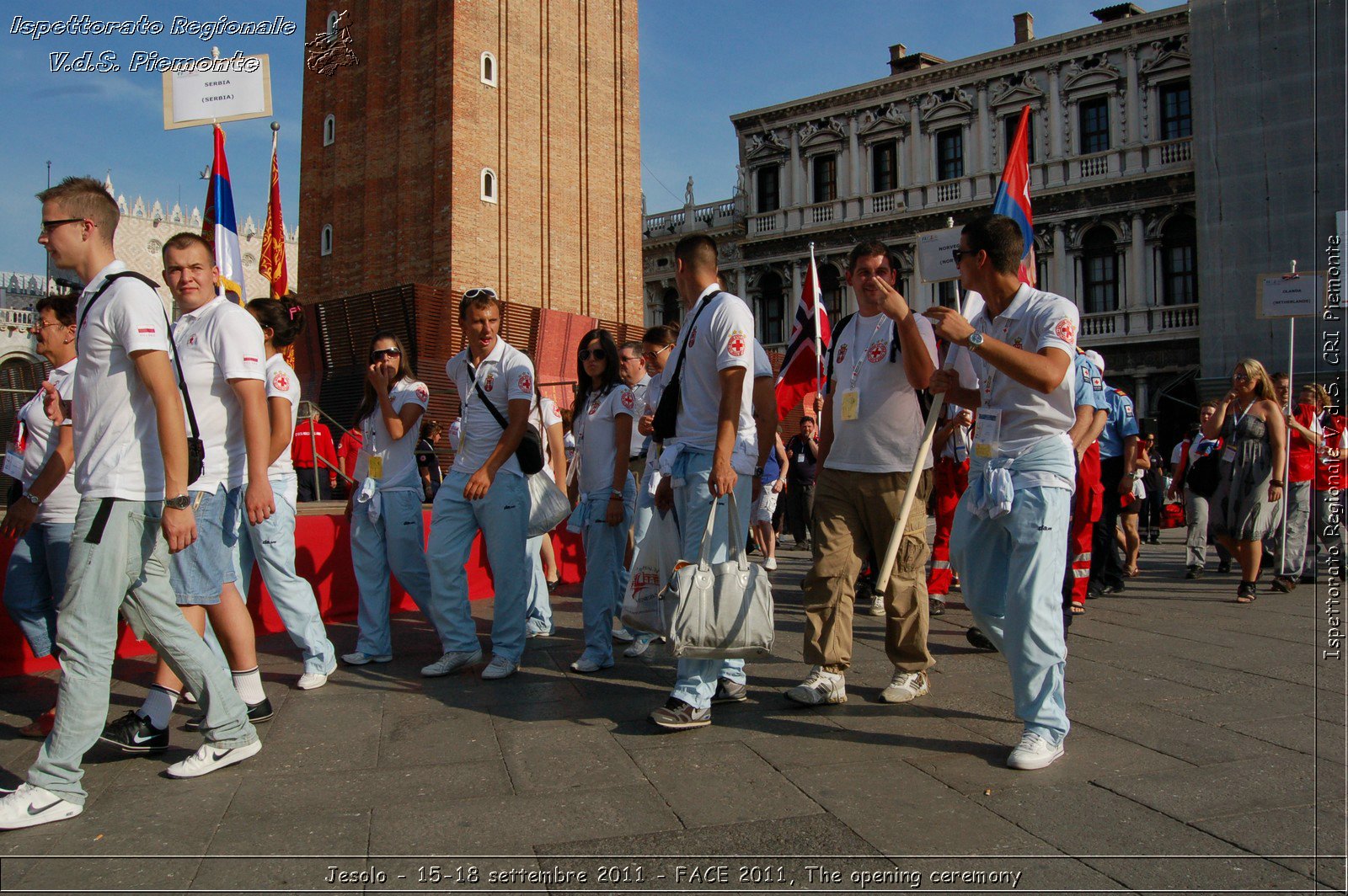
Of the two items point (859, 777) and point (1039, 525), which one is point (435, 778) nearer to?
point (859, 777)

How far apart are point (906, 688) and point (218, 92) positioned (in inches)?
287

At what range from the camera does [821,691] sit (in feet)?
13.9

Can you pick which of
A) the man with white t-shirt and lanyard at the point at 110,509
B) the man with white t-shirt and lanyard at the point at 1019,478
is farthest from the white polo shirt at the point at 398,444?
the man with white t-shirt and lanyard at the point at 1019,478

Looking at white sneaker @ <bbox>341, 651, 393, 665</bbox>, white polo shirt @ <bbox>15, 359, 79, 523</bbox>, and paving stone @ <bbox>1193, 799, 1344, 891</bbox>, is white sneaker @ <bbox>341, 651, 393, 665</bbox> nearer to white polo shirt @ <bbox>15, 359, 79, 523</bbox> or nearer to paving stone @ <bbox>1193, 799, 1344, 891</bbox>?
white polo shirt @ <bbox>15, 359, 79, 523</bbox>

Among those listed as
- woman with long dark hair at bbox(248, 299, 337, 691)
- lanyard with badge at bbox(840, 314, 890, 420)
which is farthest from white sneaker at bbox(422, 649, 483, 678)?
lanyard with badge at bbox(840, 314, 890, 420)

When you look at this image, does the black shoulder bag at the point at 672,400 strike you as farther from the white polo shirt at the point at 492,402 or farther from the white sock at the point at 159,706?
the white sock at the point at 159,706

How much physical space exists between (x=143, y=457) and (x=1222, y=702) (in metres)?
4.19

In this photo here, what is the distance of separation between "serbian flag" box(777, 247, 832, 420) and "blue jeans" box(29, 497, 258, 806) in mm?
4071

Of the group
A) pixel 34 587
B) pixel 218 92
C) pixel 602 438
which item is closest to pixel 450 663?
pixel 602 438

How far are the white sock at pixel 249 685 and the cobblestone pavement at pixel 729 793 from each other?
143 mm

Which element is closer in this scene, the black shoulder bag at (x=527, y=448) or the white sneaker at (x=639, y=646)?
the black shoulder bag at (x=527, y=448)

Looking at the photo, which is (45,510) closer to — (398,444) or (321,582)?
(398,444)

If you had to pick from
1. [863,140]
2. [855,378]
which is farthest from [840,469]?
[863,140]

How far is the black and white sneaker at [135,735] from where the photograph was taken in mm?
3752
